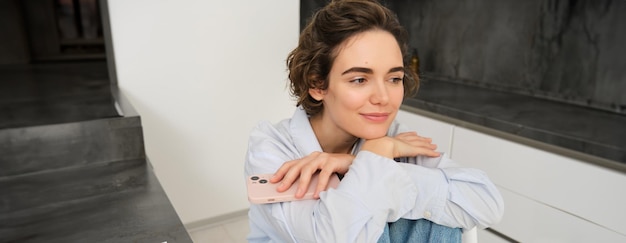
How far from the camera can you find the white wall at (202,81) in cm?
198

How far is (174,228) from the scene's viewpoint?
1140mm

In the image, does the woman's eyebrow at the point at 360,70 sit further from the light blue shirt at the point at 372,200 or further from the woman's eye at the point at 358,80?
the light blue shirt at the point at 372,200

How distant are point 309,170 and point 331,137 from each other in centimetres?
24

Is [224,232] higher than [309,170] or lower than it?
lower

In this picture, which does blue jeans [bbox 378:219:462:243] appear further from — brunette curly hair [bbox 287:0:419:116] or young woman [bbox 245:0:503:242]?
brunette curly hair [bbox 287:0:419:116]

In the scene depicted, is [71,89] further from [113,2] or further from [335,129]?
[335,129]

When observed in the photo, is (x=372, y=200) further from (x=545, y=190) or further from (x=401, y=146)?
(x=545, y=190)

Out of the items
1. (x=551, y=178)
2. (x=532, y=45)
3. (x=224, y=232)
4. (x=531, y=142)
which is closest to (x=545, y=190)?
(x=551, y=178)

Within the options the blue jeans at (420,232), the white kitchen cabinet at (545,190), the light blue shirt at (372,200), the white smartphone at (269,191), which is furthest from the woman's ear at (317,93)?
the white kitchen cabinet at (545,190)

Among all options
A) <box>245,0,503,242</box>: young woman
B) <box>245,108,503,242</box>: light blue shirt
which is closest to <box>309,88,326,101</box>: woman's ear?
<box>245,0,503,242</box>: young woman

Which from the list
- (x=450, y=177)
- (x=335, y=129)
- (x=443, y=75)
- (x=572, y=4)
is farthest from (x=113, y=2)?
(x=572, y=4)

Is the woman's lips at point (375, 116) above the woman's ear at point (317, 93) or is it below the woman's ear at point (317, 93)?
below

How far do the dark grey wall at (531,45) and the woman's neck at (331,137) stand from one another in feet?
4.84

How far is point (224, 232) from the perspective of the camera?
234cm
